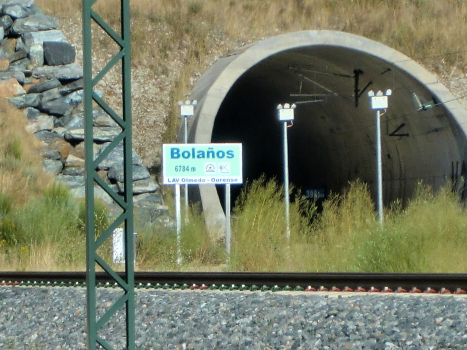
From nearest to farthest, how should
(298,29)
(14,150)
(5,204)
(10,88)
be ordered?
1. (5,204)
2. (14,150)
3. (10,88)
4. (298,29)

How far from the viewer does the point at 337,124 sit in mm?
22281

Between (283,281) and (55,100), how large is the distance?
1185 cm

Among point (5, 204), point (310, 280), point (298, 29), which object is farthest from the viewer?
point (298, 29)

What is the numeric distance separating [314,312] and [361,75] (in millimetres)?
14347

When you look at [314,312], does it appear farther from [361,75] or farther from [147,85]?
[147,85]

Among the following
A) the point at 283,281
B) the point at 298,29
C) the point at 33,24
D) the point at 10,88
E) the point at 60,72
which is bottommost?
the point at 283,281

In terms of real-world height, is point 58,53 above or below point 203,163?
above

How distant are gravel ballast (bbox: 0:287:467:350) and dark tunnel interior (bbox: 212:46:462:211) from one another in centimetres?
1236

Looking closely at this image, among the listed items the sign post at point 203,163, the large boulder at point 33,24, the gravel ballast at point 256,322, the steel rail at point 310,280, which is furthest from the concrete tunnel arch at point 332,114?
the gravel ballast at point 256,322

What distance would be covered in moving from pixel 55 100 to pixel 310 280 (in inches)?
475

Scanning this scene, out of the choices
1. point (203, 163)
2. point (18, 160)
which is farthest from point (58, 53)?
point (203, 163)

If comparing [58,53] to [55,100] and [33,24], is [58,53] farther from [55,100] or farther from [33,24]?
[55,100]

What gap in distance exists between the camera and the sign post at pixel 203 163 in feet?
41.9

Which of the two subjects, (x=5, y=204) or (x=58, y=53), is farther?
(x=58, y=53)
